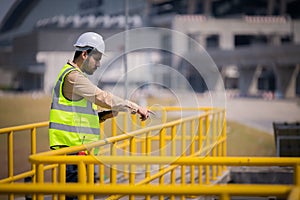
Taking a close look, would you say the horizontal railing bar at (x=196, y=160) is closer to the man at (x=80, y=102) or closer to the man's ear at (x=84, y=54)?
the man at (x=80, y=102)

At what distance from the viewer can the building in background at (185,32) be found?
54906mm

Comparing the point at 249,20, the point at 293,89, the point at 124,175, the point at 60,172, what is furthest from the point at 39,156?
the point at 249,20

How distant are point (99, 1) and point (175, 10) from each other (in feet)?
34.8

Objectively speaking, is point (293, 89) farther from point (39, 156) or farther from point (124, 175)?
point (39, 156)

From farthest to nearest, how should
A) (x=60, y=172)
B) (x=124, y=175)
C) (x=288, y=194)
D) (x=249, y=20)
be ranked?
(x=249, y=20)
(x=124, y=175)
(x=60, y=172)
(x=288, y=194)

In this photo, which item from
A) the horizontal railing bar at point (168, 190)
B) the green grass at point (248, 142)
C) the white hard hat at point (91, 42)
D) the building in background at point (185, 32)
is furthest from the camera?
the building in background at point (185, 32)

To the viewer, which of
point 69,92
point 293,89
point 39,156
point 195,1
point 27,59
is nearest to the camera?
point 39,156

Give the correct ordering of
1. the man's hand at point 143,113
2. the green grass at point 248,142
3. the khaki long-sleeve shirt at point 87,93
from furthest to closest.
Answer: the green grass at point 248,142, the man's hand at point 143,113, the khaki long-sleeve shirt at point 87,93

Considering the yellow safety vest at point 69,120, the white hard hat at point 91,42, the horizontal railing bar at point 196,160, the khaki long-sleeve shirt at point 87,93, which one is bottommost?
the horizontal railing bar at point 196,160

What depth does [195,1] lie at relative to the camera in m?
74.9

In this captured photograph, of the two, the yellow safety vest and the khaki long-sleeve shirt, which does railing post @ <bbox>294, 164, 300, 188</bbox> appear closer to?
the khaki long-sleeve shirt

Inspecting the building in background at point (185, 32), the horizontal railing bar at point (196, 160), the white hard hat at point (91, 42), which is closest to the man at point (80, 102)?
the white hard hat at point (91, 42)

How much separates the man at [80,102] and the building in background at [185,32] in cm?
4333

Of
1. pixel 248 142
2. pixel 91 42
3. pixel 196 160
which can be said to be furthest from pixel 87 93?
pixel 248 142
